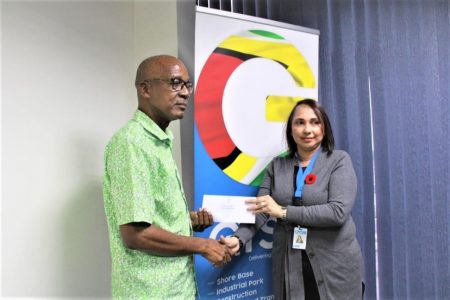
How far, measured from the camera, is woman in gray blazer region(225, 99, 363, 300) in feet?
5.89

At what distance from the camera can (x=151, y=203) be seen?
51.4 inches

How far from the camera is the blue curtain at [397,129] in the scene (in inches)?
86.7

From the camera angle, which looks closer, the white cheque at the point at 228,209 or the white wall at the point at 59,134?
the white wall at the point at 59,134

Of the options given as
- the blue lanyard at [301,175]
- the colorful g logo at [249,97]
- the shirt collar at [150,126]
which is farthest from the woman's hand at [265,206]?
the shirt collar at [150,126]

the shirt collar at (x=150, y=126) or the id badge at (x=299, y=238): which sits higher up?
the shirt collar at (x=150, y=126)

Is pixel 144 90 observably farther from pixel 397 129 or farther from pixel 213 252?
pixel 397 129

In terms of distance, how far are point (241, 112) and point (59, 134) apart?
92 centimetres

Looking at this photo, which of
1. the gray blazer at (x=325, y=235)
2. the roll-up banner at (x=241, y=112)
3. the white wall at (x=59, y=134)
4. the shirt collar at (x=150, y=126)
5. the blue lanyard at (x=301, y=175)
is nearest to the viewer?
the shirt collar at (x=150, y=126)

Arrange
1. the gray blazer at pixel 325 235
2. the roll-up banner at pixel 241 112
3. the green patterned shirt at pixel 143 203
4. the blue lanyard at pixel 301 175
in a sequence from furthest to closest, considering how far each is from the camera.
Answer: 1. the roll-up banner at pixel 241 112
2. the blue lanyard at pixel 301 175
3. the gray blazer at pixel 325 235
4. the green patterned shirt at pixel 143 203

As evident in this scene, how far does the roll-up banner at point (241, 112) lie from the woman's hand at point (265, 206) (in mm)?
204

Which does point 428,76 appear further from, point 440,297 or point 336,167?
point 440,297

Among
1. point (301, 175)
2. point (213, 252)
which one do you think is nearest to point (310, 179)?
Answer: point (301, 175)

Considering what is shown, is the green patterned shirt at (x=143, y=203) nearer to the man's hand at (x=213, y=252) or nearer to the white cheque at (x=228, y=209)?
the man's hand at (x=213, y=252)

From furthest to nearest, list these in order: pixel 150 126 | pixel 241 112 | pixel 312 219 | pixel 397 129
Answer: pixel 397 129
pixel 241 112
pixel 312 219
pixel 150 126
